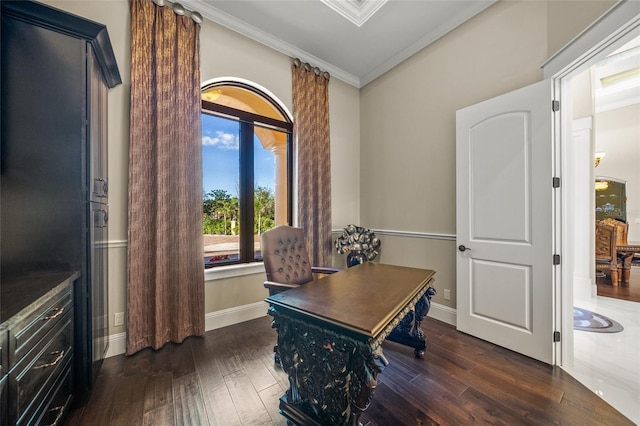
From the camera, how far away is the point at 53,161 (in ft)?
4.68

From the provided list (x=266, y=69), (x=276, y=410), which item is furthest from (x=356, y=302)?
(x=266, y=69)

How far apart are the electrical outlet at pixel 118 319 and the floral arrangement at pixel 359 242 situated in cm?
242

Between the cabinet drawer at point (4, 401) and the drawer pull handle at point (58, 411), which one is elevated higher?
the cabinet drawer at point (4, 401)

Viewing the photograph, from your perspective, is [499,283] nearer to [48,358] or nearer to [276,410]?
[276,410]

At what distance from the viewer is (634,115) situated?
16.3ft

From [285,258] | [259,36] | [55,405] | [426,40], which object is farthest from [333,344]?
[426,40]

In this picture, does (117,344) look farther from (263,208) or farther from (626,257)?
(626,257)

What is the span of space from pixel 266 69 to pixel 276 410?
11.0ft

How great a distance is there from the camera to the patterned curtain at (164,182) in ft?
6.98

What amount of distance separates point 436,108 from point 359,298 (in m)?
2.56

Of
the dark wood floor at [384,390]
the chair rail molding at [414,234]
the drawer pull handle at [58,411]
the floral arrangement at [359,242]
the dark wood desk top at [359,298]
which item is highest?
the chair rail molding at [414,234]

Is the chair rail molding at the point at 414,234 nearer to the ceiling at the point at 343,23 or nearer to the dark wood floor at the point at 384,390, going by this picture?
the dark wood floor at the point at 384,390

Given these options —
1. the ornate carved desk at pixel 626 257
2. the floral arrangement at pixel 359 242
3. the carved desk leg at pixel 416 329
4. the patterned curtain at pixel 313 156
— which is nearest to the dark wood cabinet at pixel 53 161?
the patterned curtain at pixel 313 156

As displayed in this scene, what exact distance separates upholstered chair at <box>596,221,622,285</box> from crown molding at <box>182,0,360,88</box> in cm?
491
